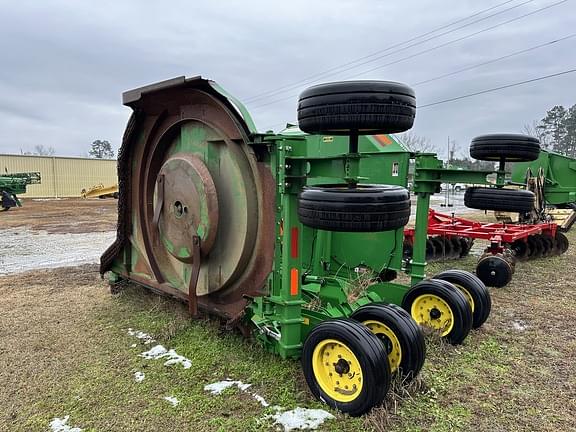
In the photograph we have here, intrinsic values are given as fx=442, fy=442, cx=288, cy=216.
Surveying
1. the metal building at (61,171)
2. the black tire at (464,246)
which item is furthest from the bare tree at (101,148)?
the black tire at (464,246)

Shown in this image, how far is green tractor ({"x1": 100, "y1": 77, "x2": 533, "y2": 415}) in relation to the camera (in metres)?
2.65

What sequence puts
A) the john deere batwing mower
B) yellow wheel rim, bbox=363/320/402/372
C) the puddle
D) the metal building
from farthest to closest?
the metal building, the puddle, yellow wheel rim, bbox=363/320/402/372, the john deere batwing mower

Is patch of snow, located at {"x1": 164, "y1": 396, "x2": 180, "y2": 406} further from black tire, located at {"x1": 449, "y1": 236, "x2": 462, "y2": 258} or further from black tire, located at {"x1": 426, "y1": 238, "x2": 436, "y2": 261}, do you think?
black tire, located at {"x1": 449, "y1": 236, "x2": 462, "y2": 258}

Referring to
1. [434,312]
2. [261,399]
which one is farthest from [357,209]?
[434,312]

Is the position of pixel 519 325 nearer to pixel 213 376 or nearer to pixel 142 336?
pixel 213 376

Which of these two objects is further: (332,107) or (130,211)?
(130,211)

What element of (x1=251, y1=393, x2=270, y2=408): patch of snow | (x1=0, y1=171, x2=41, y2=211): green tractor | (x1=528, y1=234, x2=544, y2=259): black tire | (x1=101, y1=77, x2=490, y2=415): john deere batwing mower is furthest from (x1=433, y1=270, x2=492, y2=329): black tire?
(x1=0, y1=171, x2=41, y2=211): green tractor

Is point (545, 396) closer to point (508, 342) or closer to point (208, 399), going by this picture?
point (508, 342)

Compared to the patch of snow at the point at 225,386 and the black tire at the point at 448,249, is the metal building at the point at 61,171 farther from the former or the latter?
the patch of snow at the point at 225,386

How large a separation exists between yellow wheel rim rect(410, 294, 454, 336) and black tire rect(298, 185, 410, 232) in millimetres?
1573

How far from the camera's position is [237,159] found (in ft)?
12.5

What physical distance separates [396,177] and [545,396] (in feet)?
8.28

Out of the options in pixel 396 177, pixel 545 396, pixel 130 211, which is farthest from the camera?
pixel 130 211

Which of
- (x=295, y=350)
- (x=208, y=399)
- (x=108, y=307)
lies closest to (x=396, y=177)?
(x=295, y=350)
